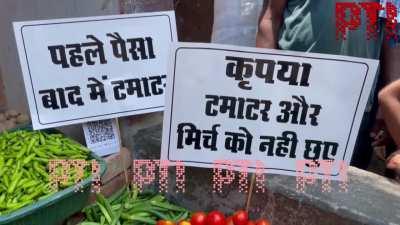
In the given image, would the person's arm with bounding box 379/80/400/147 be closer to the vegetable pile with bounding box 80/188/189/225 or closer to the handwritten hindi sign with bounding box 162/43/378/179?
the handwritten hindi sign with bounding box 162/43/378/179

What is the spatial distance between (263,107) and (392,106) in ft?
2.45

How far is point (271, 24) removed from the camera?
3227 mm

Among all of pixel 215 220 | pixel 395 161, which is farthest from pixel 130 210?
pixel 395 161

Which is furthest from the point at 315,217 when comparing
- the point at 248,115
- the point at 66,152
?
the point at 66,152

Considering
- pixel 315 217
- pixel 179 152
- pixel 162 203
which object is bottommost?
pixel 162 203

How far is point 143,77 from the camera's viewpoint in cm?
317

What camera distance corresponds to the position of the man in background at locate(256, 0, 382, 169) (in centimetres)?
303

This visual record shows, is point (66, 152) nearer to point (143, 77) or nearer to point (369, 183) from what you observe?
point (143, 77)

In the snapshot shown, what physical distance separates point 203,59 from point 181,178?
991 mm

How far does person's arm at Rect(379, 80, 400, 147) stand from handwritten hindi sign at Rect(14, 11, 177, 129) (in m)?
1.25

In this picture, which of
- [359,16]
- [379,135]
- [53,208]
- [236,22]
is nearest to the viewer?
[53,208]

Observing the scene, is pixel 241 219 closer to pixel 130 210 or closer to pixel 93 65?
pixel 130 210

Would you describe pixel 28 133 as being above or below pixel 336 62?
below

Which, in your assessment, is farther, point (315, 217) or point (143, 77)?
point (143, 77)
